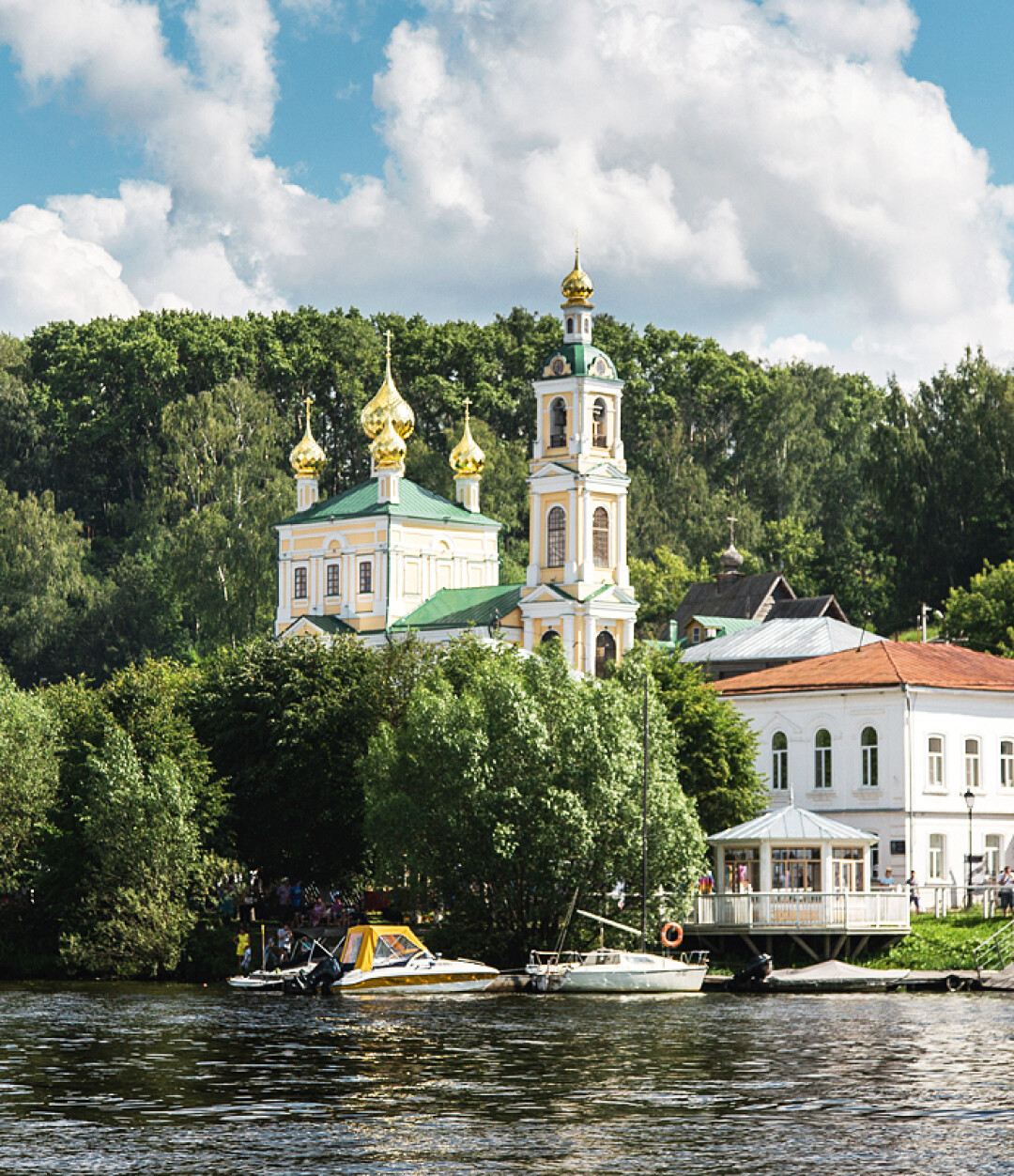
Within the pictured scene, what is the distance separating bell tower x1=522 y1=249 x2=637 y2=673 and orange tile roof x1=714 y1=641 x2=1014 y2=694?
2745cm

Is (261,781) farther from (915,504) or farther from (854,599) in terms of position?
(854,599)

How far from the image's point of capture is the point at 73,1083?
3244 cm

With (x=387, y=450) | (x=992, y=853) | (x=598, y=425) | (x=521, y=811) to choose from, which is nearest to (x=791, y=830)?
(x=521, y=811)

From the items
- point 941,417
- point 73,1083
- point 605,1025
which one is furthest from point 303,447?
point 73,1083

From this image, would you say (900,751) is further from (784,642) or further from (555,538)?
(555,538)

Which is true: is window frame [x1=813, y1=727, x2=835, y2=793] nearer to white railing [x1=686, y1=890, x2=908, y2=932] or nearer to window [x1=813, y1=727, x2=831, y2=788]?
window [x1=813, y1=727, x2=831, y2=788]

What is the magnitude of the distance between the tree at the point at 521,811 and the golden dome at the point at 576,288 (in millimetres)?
51174

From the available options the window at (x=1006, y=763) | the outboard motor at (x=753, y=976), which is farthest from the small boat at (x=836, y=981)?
the window at (x=1006, y=763)

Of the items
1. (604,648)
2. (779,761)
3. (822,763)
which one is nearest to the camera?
(822,763)

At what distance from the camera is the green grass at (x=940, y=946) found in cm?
5292

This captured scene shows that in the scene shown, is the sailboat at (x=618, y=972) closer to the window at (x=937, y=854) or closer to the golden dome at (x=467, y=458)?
the window at (x=937, y=854)

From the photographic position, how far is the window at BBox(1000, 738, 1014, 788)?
67.8 m

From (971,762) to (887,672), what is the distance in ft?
13.2

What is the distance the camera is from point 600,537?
336 feet
